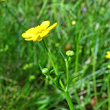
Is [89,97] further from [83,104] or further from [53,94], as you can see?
[53,94]

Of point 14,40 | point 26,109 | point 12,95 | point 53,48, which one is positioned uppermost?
point 14,40

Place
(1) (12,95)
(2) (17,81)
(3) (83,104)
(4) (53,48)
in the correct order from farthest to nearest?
(4) (53,48), (2) (17,81), (1) (12,95), (3) (83,104)

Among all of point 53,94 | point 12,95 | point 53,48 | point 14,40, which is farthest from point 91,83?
point 14,40

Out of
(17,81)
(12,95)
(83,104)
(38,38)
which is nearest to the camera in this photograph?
(38,38)

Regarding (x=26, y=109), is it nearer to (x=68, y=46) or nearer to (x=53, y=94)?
(x=53, y=94)

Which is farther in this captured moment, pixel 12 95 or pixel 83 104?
pixel 12 95

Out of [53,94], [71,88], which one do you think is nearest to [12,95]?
[53,94]

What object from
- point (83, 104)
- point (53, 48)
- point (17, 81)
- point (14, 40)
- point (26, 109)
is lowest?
point (83, 104)

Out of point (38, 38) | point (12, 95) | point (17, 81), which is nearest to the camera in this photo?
point (38, 38)

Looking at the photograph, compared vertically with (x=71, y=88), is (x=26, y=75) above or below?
above
